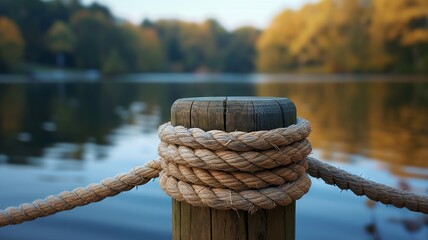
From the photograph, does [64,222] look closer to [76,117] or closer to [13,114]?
[76,117]

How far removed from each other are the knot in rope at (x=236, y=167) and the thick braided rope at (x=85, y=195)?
29cm

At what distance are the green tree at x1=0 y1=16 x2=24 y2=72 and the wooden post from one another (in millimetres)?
57618

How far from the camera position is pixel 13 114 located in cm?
1340

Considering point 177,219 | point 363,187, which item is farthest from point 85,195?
point 363,187

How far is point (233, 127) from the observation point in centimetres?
105

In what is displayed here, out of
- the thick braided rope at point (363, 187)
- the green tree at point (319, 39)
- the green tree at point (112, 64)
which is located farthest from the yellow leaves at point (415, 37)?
the thick braided rope at point (363, 187)

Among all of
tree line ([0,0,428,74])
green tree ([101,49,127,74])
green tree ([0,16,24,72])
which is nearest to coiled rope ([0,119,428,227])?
tree line ([0,0,428,74])

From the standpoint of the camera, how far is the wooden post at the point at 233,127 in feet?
3.44

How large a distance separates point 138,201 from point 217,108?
4.01 meters

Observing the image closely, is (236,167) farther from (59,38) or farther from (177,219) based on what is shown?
(59,38)

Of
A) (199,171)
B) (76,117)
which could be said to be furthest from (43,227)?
(76,117)

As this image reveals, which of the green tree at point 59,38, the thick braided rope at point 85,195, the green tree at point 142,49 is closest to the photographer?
the thick braided rope at point 85,195

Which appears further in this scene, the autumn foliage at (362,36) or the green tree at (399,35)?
the autumn foliage at (362,36)

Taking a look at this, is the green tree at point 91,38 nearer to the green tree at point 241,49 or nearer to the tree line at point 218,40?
the tree line at point 218,40
